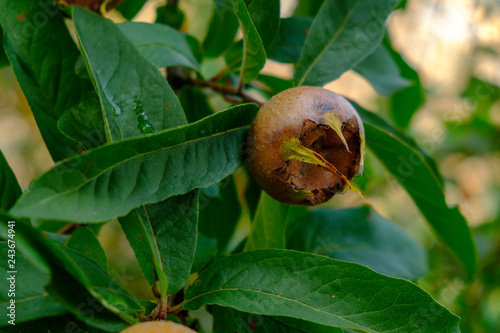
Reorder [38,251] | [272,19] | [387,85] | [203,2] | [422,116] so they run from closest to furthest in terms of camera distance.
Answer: [38,251] → [272,19] → [387,85] → [203,2] → [422,116]

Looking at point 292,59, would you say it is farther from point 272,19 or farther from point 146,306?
point 146,306

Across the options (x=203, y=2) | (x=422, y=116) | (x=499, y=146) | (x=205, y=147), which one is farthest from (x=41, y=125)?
(x=422, y=116)

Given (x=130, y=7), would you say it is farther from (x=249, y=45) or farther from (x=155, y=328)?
(x=155, y=328)

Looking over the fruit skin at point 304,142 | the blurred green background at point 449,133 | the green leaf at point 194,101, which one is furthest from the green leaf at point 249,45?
the blurred green background at point 449,133

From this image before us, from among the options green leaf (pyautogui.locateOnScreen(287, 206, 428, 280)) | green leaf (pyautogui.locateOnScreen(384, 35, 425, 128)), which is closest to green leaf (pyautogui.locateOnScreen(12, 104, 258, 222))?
green leaf (pyautogui.locateOnScreen(287, 206, 428, 280))

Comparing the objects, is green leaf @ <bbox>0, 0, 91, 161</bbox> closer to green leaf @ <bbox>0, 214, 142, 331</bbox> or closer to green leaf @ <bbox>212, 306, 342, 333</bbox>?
green leaf @ <bbox>0, 214, 142, 331</bbox>

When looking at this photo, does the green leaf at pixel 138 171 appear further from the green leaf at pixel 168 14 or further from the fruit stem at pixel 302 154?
the green leaf at pixel 168 14
